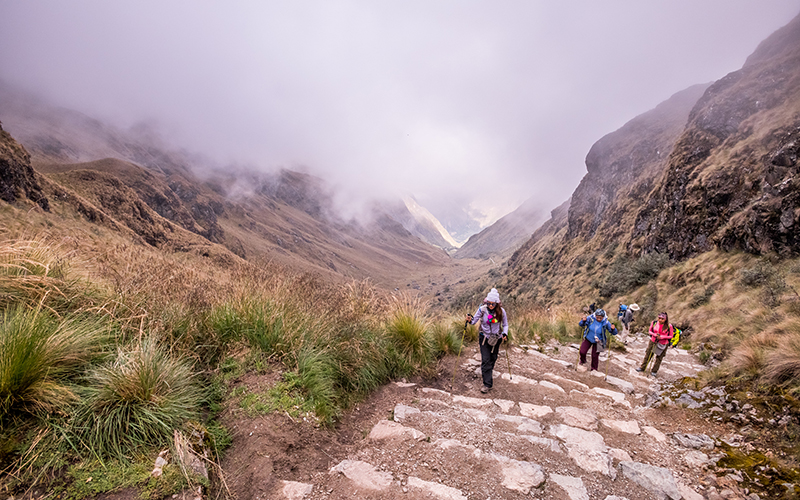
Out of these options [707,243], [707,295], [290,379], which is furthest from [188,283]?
[707,243]

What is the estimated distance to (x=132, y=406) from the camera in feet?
8.75

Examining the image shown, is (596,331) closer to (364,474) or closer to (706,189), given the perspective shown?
(364,474)

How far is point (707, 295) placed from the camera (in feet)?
45.5

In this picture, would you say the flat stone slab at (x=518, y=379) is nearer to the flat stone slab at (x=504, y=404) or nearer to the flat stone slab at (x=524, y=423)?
the flat stone slab at (x=504, y=404)

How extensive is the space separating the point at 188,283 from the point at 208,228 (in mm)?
74959

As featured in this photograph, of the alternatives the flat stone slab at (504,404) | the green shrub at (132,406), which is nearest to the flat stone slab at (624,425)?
the flat stone slab at (504,404)

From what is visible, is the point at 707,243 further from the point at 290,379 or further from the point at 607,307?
the point at 290,379

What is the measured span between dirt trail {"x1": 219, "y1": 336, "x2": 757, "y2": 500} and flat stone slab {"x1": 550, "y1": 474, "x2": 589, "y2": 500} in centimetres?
1

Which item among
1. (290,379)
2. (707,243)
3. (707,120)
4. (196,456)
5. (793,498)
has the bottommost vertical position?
(196,456)

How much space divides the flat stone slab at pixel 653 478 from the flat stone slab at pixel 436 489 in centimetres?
193

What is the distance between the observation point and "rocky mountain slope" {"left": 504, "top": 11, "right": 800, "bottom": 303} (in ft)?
51.6

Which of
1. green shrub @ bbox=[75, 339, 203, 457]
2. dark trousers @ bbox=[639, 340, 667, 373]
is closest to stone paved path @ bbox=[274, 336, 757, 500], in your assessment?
green shrub @ bbox=[75, 339, 203, 457]

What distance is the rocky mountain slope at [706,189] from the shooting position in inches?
620

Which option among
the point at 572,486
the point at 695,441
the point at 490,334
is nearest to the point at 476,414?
the point at 572,486
